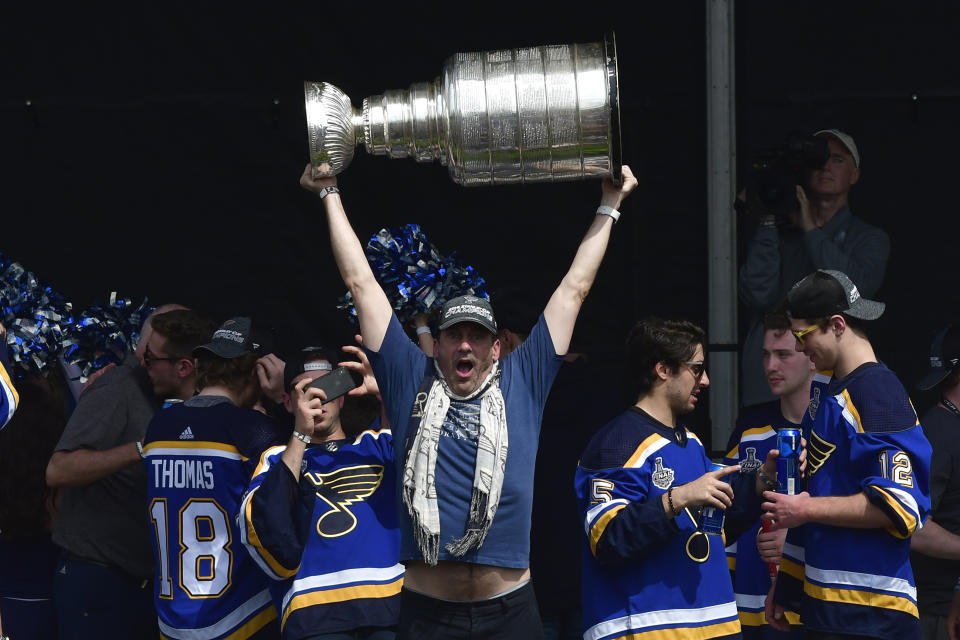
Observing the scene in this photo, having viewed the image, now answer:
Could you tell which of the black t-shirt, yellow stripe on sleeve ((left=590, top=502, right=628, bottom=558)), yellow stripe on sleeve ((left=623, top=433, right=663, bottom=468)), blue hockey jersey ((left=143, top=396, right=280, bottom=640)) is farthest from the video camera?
blue hockey jersey ((left=143, top=396, right=280, bottom=640))

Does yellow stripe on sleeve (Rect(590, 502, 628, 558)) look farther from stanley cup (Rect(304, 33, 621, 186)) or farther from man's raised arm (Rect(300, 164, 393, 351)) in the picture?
stanley cup (Rect(304, 33, 621, 186))

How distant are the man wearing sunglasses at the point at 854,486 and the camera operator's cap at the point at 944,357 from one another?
0.80 metres

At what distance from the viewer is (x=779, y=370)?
15.6ft

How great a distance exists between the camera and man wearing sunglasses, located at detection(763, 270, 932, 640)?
3.99 metres

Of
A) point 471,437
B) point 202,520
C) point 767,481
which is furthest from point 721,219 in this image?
point 202,520

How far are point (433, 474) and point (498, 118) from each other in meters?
1.05

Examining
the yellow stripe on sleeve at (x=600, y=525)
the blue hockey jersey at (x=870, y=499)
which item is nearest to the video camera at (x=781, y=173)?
the blue hockey jersey at (x=870, y=499)

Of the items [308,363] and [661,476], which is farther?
[308,363]

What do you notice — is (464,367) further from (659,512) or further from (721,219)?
(721,219)

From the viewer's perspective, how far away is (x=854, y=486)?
13.4ft

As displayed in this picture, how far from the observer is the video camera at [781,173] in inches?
202

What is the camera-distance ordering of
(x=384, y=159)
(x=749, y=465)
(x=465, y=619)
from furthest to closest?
1. (x=384, y=159)
2. (x=749, y=465)
3. (x=465, y=619)

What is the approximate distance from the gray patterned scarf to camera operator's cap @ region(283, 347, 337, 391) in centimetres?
85

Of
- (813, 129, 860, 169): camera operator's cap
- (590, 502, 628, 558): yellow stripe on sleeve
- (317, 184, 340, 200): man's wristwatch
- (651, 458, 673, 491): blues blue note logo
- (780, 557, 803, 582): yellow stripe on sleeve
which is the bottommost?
(780, 557, 803, 582): yellow stripe on sleeve
